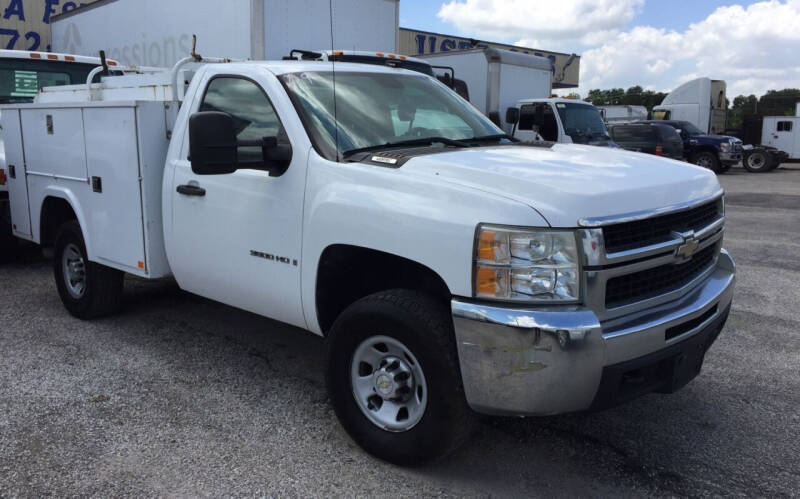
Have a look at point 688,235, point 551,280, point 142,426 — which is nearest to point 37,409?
point 142,426

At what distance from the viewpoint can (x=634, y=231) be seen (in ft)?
9.80

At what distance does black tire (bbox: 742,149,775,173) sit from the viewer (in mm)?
24797

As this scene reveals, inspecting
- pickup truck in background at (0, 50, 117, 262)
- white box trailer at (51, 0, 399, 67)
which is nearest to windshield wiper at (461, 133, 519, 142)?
white box trailer at (51, 0, 399, 67)

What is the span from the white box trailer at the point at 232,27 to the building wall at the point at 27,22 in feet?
25.1

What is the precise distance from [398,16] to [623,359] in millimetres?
8615

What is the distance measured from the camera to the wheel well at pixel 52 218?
5773 mm

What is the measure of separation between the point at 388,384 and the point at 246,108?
1.92 meters

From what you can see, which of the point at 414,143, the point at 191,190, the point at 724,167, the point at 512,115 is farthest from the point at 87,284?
the point at 724,167

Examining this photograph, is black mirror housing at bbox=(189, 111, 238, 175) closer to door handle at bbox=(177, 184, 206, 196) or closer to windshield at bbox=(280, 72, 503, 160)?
windshield at bbox=(280, 72, 503, 160)

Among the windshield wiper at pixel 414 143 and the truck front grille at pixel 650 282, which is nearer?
the truck front grille at pixel 650 282

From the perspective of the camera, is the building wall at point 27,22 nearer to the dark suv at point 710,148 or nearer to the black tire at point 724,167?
the dark suv at point 710,148

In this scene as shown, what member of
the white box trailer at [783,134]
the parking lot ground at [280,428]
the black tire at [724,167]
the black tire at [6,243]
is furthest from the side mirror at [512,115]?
the white box trailer at [783,134]

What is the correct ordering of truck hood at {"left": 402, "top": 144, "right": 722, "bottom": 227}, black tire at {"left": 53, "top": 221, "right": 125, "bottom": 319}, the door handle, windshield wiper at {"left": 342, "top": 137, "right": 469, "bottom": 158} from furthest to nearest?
black tire at {"left": 53, "top": 221, "right": 125, "bottom": 319}, the door handle, windshield wiper at {"left": 342, "top": 137, "right": 469, "bottom": 158}, truck hood at {"left": 402, "top": 144, "right": 722, "bottom": 227}

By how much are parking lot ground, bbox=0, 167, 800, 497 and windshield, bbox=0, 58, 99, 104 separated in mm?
3875
